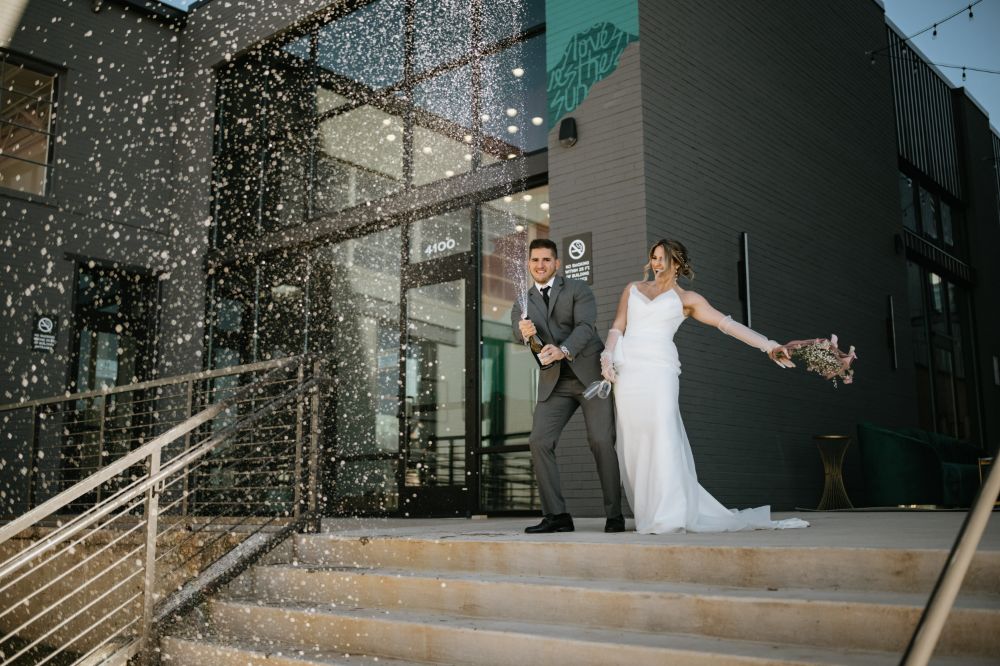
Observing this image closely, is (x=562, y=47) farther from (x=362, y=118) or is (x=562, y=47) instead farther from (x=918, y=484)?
(x=918, y=484)

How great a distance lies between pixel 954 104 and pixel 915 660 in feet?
46.3

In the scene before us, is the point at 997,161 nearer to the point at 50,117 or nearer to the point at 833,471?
the point at 833,471

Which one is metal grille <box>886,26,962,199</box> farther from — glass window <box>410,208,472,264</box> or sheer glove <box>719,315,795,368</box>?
sheer glove <box>719,315,795,368</box>

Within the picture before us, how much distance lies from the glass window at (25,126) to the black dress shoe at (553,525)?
8006mm

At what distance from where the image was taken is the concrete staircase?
2.75 metres

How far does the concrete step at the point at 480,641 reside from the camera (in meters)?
2.68

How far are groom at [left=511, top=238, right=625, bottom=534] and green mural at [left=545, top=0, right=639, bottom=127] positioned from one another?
8.77 ft

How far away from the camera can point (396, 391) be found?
848 cm

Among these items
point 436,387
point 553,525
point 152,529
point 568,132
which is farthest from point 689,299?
point 436,387

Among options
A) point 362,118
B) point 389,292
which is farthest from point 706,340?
point 362,118

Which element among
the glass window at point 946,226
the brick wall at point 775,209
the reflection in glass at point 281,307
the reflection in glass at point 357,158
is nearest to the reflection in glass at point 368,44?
the reflection in glass at point 357,158

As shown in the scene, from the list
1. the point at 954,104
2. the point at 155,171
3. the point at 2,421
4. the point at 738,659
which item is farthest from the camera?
the point at 954,104

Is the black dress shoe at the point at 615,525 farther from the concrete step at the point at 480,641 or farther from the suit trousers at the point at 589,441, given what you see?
the concrete step at the point at 480,641

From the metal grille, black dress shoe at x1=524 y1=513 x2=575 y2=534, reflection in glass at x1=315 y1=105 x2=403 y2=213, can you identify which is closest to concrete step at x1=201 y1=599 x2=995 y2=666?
black dress shoe at x1=524 y1=513 x2=575 y2=534
